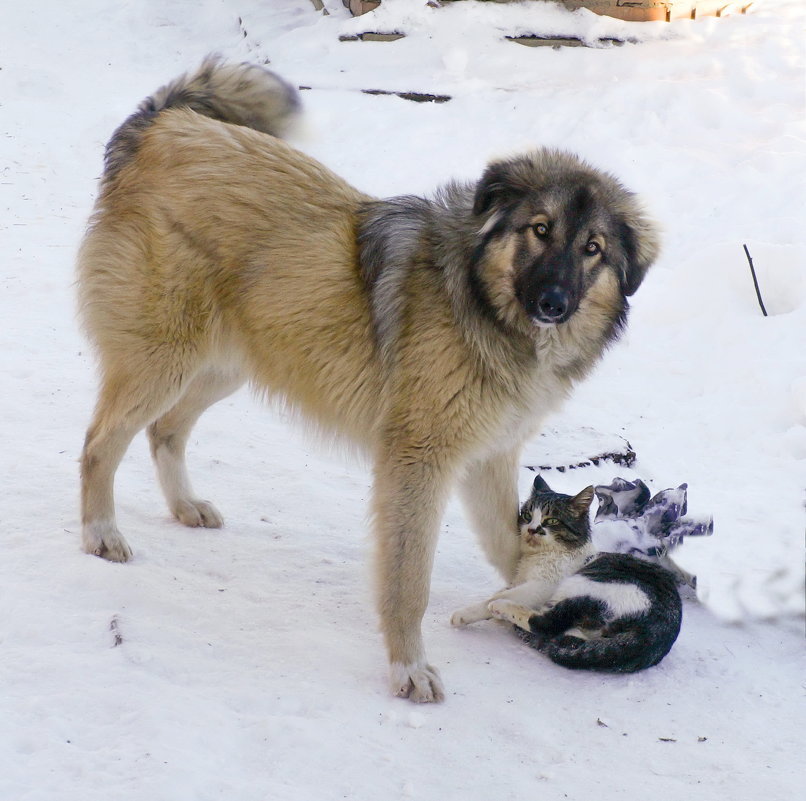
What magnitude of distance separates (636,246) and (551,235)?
15.0 inches

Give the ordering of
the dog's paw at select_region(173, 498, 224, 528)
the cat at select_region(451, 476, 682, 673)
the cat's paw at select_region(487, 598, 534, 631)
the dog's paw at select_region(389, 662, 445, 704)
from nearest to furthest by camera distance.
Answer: the dog's paw at select_region(389, 662, 445, 704) < the cat at select_region(451, 476, 682, 673) < the cat's paw at select_region(487, 598, 534, 631) < the dog's paw at select_region(173, 498, 224, 528)

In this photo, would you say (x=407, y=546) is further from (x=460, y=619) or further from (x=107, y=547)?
(x=107, y=547)

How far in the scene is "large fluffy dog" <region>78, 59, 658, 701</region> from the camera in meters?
3.17

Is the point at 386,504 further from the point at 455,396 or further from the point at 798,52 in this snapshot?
the point at 798,52

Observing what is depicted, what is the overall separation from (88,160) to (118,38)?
12.6 feet

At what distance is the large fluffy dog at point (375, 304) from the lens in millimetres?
3170

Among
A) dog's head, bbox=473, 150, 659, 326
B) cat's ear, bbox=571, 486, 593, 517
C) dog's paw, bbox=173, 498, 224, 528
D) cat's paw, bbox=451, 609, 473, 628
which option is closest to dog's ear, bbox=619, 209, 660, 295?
dog's head, bbox=473, 150, 659, 326

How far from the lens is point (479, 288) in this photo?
3.25 metres

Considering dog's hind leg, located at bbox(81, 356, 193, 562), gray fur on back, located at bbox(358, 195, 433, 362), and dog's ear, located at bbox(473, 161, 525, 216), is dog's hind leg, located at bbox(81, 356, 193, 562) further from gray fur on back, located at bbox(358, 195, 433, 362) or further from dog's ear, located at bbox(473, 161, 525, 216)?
dog's ear, located at bbox(473, 161, 525, 216)

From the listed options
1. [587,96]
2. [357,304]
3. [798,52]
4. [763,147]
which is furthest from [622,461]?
[798,52]

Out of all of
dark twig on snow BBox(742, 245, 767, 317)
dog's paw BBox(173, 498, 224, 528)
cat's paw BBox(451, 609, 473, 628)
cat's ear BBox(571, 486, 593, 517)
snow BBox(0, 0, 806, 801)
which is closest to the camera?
snow BBox(0, 0, 806, 801)

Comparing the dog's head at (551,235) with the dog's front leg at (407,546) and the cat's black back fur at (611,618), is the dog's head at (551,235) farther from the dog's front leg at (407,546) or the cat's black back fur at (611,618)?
the cat's black back fur at (611,618)

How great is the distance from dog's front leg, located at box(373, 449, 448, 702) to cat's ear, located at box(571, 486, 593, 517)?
2.61 feet

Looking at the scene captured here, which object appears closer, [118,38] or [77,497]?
[77,497]
